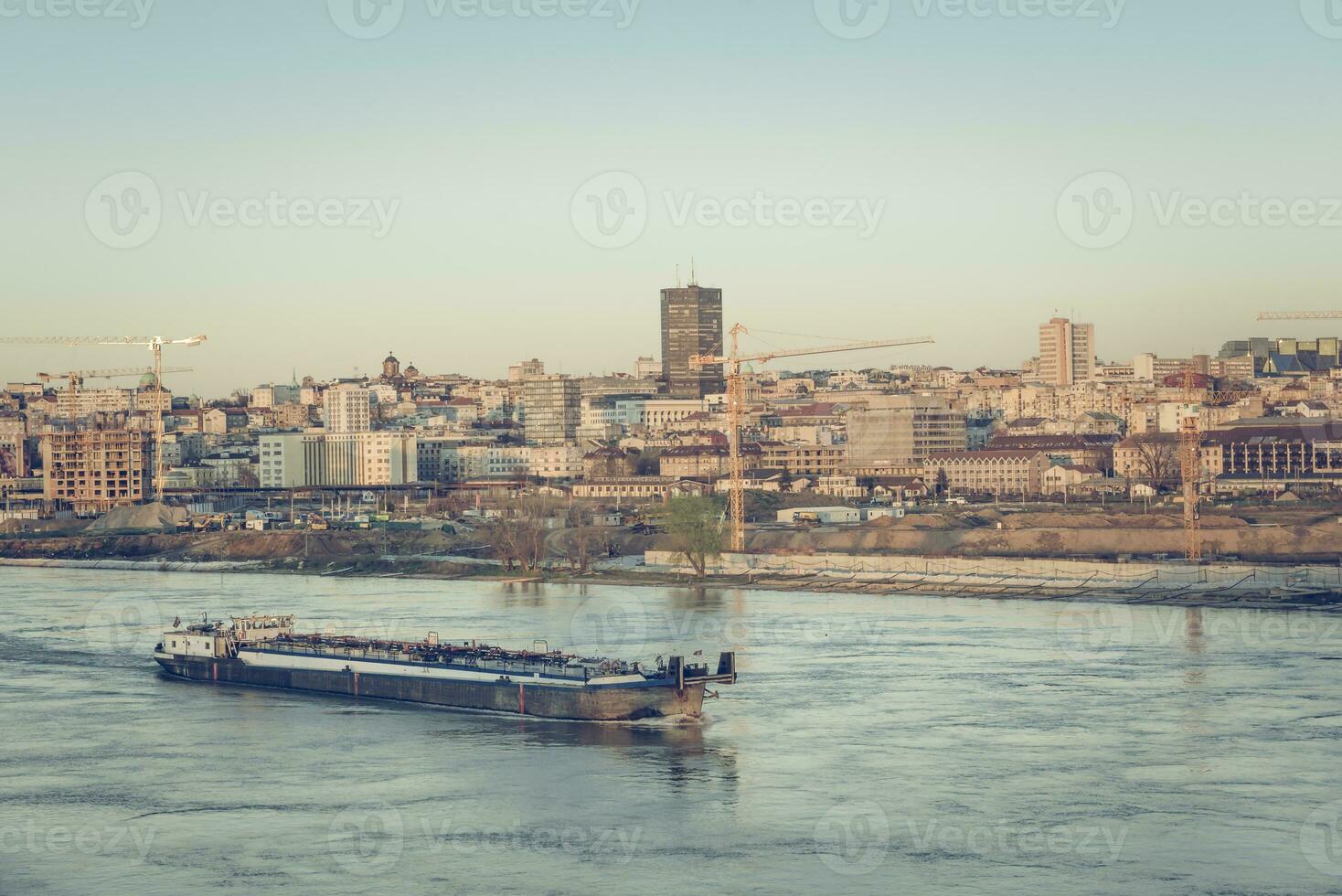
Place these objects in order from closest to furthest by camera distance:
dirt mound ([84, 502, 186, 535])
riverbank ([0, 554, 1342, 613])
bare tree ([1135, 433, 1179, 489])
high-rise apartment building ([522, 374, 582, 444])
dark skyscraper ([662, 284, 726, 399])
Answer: riverbank ([0, 554, 1342, 613])
dirt mound ([84, 502, 186, 535])
bare tree ([1135, 433, 1179, 489])
high-rise apartment building ([522, 374, 582, 444])
dark skyscraper ([662, 284, 726, 399])

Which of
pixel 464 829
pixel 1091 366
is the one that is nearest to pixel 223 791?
pixel 464 829

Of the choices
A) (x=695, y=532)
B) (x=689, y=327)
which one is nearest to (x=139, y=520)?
(x=695, y=532)

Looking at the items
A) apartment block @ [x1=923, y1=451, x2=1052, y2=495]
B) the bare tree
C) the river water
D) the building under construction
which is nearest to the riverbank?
the river water

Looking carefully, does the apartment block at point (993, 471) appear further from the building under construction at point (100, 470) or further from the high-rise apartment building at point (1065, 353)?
the high-rise apartment building at point (1065, 353)

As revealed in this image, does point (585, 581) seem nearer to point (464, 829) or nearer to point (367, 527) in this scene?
point (367, 527)

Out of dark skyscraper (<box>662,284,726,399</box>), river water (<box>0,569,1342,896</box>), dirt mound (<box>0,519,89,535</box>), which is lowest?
river water (<box>0,569,1342,896</box>)

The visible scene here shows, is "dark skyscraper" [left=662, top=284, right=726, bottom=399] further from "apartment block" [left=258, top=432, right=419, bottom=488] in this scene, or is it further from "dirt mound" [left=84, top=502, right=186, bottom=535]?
"dirt mound" [left=84, top=502, right=186, bottom=535]

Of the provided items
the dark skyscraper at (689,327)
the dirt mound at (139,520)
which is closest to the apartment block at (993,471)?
the dirt mound at (139,520)
